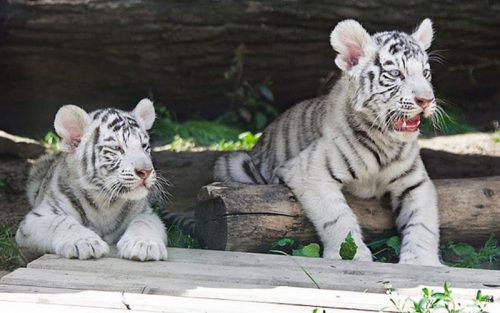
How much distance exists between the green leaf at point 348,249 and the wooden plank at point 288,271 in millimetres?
190

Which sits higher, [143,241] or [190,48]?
[190,48]

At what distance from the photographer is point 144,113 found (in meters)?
4.71

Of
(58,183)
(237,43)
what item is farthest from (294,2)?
(58,183)

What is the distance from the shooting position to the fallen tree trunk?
4473 mm

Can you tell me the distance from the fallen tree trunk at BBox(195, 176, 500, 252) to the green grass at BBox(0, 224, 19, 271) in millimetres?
1019

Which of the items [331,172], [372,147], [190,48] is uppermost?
[190,48]

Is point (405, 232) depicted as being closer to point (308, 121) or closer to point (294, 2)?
point (308, 121)

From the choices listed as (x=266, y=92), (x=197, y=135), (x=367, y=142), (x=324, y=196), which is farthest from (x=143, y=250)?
(x=266, y=92)

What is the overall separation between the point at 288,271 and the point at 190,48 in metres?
3.28

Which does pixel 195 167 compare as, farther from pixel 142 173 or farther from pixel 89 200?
pixel 142 173

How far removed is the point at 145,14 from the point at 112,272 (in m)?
2.88

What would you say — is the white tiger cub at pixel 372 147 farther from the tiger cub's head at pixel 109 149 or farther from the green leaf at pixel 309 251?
the tiger cub's head at pixel 109 149

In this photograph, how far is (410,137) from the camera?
4500 mm

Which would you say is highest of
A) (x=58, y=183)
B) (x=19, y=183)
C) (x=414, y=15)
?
(x=414, y=15)
